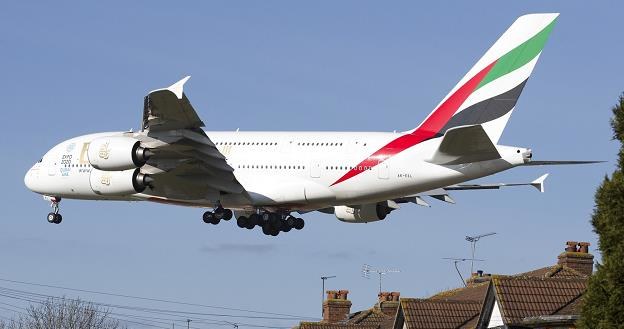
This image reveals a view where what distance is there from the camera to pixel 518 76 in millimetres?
61250

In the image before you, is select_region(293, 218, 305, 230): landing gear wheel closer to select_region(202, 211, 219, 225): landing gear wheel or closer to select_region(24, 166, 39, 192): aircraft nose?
select_region(202, 211, 219, 225): landing gear wheel

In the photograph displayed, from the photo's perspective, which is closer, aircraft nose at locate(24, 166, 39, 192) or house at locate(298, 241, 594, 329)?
house at locate(298, 241, 594, 329)

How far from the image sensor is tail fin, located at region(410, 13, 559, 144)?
6103cm

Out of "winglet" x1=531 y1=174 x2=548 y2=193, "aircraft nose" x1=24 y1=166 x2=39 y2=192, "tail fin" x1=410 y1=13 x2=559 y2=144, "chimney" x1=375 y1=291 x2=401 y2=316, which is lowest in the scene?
"chimney" x1=375 y1=291 x2=401 y2=316

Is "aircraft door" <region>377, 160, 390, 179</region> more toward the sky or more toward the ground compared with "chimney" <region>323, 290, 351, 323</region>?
more toward the sky

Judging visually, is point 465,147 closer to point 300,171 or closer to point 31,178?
point 300,171

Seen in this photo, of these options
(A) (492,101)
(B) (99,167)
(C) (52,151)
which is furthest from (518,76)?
(C) (52,151)

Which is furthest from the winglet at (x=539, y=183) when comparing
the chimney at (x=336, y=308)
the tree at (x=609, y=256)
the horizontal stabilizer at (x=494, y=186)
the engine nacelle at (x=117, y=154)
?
the tree at (x=609, y=256)

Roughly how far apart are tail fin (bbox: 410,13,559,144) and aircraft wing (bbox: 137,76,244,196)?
30.2ft

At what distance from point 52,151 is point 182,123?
36.2 feet

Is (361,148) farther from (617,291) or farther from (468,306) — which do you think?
(617,291)

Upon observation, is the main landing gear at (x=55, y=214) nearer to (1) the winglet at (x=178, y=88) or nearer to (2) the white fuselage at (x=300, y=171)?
(2) the white fuselage at (x=300, y=171)

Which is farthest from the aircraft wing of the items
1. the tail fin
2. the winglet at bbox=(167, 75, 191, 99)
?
the tail fin

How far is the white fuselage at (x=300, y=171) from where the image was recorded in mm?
59906
